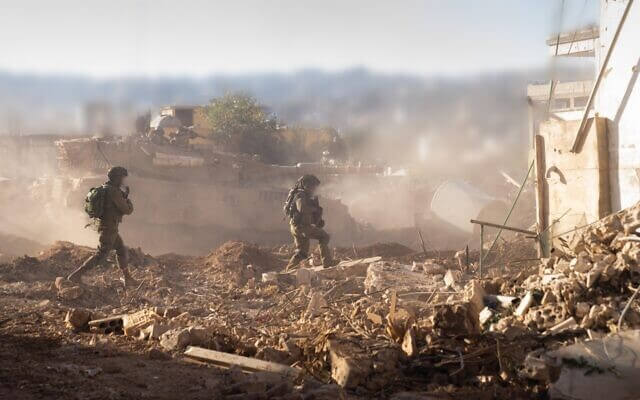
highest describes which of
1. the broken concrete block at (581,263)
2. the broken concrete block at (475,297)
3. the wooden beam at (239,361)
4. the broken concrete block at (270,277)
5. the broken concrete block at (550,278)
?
the broken concrete block at (581,263)

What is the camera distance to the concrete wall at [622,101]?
22.2ft

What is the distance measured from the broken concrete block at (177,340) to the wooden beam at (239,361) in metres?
0.16

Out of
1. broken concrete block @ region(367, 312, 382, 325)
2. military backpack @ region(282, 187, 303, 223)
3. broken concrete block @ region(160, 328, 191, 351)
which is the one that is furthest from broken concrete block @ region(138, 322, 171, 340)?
military backpack @ region(282, 187, 303, 223)

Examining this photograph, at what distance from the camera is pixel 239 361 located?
4.86 m

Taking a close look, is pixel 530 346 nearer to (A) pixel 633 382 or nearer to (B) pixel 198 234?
(A) pixel 633 382

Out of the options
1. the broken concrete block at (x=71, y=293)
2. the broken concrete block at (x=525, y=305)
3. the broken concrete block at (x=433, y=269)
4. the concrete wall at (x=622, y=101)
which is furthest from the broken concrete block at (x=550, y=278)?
the broken concrete block at (x=71, y=293)

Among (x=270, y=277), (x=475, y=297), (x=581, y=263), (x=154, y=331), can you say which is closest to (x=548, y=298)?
(x=581, y=263)

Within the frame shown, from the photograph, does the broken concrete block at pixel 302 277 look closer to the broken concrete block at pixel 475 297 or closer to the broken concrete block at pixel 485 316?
the broken concrete block at pixel 475 297

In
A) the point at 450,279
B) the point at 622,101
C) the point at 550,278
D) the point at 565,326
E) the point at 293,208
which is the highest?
the point at 622,101

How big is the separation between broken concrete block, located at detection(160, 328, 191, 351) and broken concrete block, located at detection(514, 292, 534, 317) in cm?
266

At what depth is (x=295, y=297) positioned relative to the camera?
892cm

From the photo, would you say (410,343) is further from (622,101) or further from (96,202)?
(96,202)

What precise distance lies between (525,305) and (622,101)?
114 inches

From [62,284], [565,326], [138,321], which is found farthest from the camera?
[62,284]
